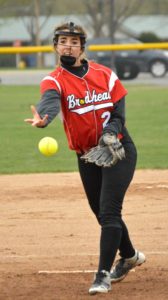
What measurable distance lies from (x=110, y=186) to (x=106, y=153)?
23cm

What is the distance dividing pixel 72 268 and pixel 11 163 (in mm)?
6050

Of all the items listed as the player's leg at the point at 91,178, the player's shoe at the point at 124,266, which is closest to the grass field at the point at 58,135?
the player's shoe at the point at 124,266

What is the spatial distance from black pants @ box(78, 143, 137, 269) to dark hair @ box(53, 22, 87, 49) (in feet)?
2.55

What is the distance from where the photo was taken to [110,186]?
5.34 m

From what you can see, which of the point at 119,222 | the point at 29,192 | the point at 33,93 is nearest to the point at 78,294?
the point at 119,222

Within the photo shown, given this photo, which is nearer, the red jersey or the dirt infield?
the red jersey

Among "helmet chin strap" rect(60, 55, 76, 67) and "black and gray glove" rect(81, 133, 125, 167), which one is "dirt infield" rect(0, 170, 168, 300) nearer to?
"black and gray glove" rect(81, 133, 125, 167)

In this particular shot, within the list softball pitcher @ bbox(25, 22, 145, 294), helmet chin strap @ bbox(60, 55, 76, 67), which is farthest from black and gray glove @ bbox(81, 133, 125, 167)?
helmet chin strap @ bbox(60, 55, 76, 67)

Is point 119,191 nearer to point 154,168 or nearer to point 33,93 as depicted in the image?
point 154,168

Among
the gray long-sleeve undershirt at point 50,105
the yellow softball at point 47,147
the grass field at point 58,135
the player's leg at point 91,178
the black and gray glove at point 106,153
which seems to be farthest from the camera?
the yellow softball at point 47,147

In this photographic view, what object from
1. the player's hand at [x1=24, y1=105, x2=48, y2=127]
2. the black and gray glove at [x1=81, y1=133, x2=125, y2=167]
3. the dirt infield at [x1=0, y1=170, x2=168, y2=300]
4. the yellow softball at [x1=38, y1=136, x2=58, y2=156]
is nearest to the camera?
the player's hand at [x1=24, y1=105, x2=48, y2=127]

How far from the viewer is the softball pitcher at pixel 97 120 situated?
5.31m

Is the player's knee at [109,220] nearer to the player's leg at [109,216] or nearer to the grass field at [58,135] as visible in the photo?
the player's leg at [109,216]

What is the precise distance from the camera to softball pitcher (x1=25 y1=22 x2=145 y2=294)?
5.31 metres
